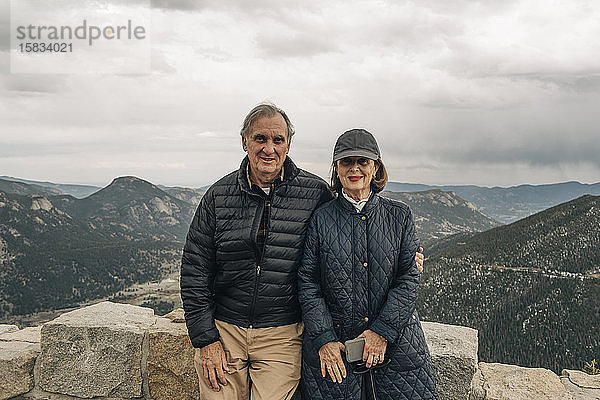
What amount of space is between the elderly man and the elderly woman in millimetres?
216

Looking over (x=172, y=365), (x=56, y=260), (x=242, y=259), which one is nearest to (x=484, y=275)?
(x=172, y=365)

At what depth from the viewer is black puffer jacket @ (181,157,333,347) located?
3586 millimetres

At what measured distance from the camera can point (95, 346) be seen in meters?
4.40

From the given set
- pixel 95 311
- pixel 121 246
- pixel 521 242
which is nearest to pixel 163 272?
pixel 121 246

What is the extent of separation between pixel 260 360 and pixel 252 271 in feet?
2.55

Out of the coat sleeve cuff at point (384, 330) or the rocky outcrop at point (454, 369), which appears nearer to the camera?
the coat sleeve cuff at point (384, 330)

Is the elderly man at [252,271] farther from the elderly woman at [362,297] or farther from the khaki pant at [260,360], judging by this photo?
the elderly woman at [362,297]

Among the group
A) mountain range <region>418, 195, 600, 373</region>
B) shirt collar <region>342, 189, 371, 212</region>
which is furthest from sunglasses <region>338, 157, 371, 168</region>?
mountain range <region>418, 195, 600, 373</region>

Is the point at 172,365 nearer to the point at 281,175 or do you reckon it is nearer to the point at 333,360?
the point at 333,360

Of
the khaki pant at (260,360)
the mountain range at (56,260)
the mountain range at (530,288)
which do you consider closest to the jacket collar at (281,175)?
the khaki pant at (260,360)

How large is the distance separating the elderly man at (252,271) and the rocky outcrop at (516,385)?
6.34 feet

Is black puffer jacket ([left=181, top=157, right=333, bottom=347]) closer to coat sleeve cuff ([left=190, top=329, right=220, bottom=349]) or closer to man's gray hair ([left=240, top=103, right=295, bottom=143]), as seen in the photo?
coat sleeve cuff ([left=190, top=329, right=220, bottom=349])

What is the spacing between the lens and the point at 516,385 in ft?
14.1

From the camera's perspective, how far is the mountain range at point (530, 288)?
7025 centimetres
